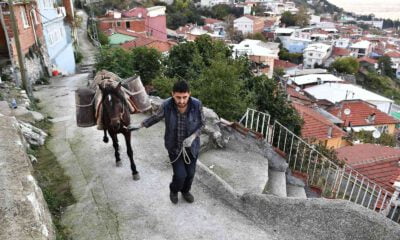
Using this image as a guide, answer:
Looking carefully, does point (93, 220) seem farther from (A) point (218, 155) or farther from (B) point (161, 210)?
(A) point (218, 155)

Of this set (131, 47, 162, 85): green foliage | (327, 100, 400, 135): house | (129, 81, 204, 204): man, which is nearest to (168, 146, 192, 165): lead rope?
(129, 81, 204, 204): man

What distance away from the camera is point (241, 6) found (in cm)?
9838

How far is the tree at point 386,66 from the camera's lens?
62062 millimetres

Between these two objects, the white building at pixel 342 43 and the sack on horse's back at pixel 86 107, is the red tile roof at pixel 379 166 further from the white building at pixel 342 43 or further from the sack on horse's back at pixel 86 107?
the white building at pixel 342 43

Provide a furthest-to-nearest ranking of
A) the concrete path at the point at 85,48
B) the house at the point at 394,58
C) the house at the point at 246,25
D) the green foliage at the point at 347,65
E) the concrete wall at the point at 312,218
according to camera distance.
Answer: the house at the point at 246,25
the house at the point at 394,58
the green foliage at the point at 347,65
the concrete path at the point at 85,48
the concrete wall at the point at 312,218

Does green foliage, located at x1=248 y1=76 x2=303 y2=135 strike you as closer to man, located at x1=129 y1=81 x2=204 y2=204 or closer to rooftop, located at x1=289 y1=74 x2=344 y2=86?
man, located at x1=129 y1=81 x2=204 y2=204

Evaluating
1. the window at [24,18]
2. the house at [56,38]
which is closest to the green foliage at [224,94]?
the window at [24,18]

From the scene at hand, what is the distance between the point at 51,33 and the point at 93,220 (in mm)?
17044

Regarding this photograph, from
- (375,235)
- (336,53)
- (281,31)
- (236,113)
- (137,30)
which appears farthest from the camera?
(281,31)

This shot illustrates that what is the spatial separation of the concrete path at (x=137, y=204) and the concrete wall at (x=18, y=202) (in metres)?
0.92

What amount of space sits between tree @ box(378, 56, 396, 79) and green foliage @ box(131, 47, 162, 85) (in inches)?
2362

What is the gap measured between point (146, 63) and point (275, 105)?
18.1 feet

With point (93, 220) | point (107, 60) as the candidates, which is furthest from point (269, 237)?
point (107, 60)

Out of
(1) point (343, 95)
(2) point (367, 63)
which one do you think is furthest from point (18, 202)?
(2) point (367, 63)
